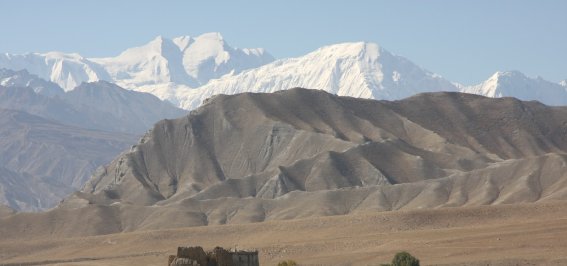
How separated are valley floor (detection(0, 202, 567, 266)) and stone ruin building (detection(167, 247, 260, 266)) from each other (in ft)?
155

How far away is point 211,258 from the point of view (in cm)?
7012

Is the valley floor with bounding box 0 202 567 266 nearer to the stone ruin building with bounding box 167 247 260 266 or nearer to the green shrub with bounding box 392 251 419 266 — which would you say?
the green shrub with bounding box 392 251 419 266

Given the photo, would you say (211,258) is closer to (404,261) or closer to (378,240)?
(404,261)

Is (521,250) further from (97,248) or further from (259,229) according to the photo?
(97,248)

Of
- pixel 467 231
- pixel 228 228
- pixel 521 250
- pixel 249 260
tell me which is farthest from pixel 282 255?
pixel 249 260

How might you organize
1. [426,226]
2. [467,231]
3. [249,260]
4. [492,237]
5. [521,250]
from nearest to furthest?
[249,260]
[521,250]
[492,237]
[467,231]
[426,226]

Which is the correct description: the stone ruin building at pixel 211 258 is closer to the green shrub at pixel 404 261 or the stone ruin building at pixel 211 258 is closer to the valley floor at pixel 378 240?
the green shrub at pixel 404 261

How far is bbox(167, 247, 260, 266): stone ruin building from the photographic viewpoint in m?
67.6

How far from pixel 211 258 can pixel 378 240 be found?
283 feet

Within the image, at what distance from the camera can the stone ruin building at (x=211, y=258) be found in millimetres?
67625

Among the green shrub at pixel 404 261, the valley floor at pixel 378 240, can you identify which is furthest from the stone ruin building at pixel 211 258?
the valley floor at pixel 378 240

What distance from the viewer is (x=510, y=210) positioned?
174 metres

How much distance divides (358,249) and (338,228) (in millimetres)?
33386

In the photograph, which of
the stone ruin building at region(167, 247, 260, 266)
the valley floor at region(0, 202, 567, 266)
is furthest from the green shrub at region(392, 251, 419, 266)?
the stone ruin building at region(167, 247, 260, 266)
